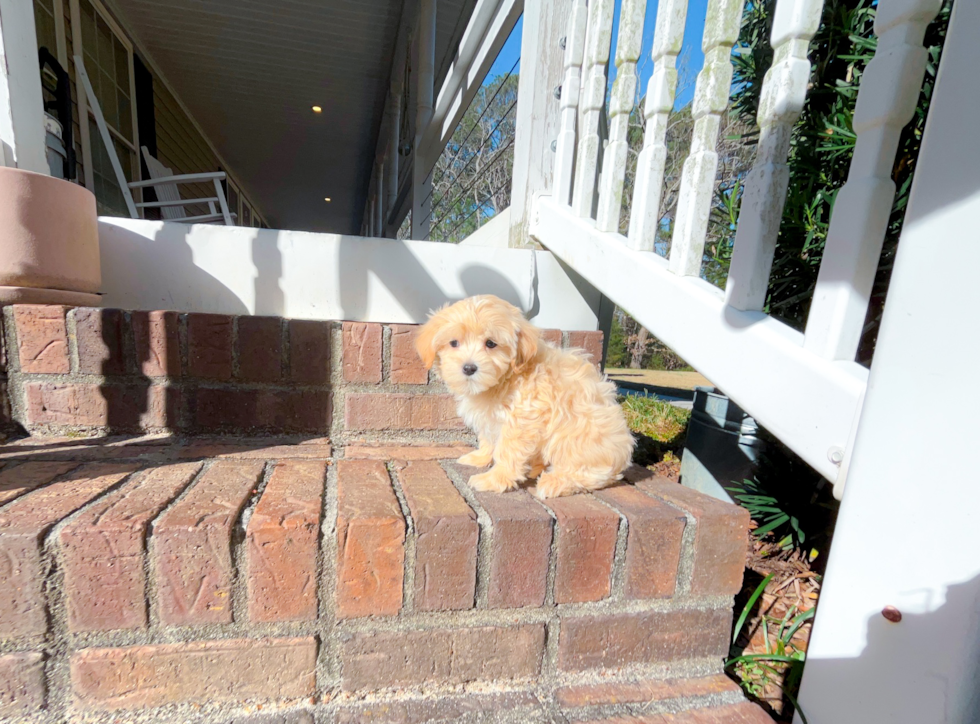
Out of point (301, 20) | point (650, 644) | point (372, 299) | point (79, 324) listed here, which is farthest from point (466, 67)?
point (650, 644)

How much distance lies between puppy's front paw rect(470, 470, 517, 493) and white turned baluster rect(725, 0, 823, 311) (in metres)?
0.77

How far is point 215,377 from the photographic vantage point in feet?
4.85

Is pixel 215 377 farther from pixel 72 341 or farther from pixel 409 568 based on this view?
pixel 409 568

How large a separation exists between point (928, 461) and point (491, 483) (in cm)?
87

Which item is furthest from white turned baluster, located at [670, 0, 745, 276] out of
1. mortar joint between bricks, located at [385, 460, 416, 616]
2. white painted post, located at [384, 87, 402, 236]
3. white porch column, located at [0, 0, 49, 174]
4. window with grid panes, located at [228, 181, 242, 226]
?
window with grid panes, located at [228, 181, 242, 226]

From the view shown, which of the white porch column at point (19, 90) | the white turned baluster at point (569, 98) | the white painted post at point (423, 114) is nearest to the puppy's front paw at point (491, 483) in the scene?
the white turned baluster at point (569, 98)

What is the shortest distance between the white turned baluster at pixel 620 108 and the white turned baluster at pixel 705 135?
0.29m

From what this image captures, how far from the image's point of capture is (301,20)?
16.8ft

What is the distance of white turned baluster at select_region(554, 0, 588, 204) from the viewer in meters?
1.74

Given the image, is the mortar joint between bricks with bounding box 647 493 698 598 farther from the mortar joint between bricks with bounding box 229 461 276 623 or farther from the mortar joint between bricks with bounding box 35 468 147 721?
the mortar joint between bricks with bounding box 35 468 147 721

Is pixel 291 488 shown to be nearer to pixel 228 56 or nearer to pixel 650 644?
pixel 650 644

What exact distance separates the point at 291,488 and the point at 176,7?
6.76 metres

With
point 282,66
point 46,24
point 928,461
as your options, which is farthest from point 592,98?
point 282,66

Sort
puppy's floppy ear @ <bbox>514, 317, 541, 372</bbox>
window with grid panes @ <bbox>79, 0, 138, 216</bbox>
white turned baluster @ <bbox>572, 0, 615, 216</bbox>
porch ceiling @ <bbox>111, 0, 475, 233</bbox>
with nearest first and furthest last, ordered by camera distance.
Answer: puppy's floppy ear @ <bbox>514, 317, 541, 372</bbox> < white turned baluster @ <bbox>572, 0, 615, 216</bbox> < window with grid panes @ <bbox>79, 0, 138, 216</bbox> < porch ceiling @ <bbox>111, 0, 475, 233</bbox>
